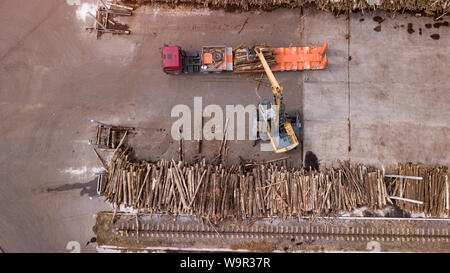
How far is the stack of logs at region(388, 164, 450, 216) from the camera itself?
14.5 metres

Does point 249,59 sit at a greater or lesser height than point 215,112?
greater

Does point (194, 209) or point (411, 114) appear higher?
point (411, 114)

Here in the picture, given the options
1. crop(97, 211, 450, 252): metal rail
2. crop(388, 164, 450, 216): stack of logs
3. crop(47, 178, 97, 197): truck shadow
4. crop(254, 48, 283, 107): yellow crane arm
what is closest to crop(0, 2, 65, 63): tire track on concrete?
crop(47, 178, 97, 197): truck shadow

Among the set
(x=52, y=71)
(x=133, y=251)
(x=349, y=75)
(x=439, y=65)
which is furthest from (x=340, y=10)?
(x=133, y=251)

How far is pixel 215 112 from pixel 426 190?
12.0 metres

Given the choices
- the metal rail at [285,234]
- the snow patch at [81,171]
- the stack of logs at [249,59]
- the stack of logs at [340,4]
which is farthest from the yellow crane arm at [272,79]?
the snow patch at [81,171]

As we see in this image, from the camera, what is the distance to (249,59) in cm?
1474

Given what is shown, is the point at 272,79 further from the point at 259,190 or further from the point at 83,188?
the point at 83,188

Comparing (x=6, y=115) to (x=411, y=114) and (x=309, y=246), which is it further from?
(x=411, y=114)

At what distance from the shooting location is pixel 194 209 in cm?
1418

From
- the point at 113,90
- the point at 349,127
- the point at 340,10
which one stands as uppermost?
the point at 340,10

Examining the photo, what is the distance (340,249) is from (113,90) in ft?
50.1

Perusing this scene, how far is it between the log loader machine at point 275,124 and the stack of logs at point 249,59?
1.06 feet

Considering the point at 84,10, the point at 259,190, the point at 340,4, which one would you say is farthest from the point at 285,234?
the point at 84,10
